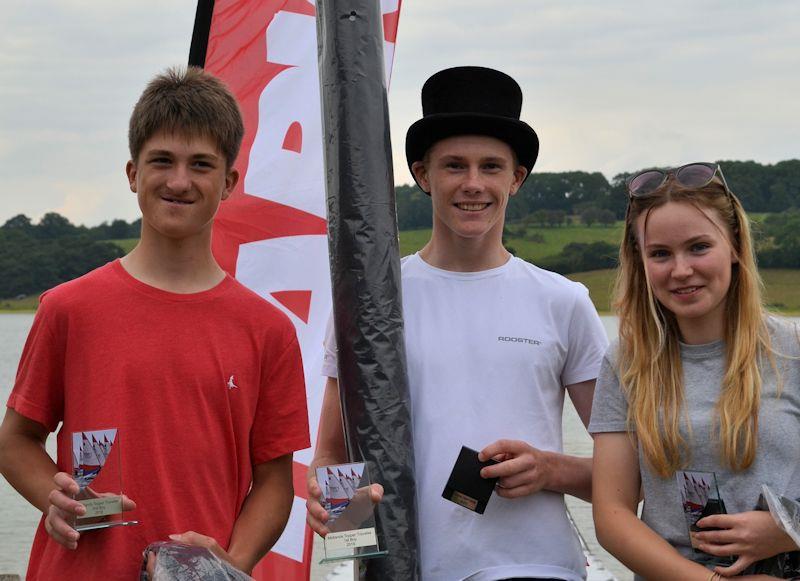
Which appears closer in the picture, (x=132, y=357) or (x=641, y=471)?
(x=132, y=357)

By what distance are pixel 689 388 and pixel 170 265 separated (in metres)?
1.41

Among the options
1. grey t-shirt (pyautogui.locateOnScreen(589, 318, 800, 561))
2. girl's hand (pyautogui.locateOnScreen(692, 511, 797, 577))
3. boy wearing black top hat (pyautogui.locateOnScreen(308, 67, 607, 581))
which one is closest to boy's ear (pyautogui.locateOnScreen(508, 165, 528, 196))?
boy wearing black top hat (pyautogui.locateOnScreen(308, 67, 607, 581))

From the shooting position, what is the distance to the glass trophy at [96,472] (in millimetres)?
2514

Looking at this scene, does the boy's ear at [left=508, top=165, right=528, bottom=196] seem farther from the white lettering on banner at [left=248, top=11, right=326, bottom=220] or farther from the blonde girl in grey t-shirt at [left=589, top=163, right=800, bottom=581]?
the white lettering on banner at [left=248, top=11, right=326, bottom=220]

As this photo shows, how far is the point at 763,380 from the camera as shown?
2.83 m

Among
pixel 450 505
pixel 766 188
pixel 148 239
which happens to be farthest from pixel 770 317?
pixel 766 188

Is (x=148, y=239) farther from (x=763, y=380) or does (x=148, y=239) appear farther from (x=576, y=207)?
(x=576, y=207)

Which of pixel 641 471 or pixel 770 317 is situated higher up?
pixel 770 317

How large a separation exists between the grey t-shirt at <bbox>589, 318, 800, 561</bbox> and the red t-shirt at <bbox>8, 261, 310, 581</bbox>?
39.8 inches

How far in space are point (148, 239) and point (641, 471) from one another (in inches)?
57.2

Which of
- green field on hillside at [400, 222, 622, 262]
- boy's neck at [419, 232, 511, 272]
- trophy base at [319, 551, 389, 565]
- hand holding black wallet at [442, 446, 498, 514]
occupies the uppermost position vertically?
green field on hillside at [400, 222, 622, 262]

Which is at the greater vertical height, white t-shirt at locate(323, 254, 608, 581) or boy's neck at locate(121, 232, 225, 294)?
boy's neck at locate(121, 232, 225, 294)

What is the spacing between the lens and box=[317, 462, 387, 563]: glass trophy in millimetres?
2621

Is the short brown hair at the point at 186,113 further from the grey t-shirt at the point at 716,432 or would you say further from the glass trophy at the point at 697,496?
the glass trophy at the point at 697,496
